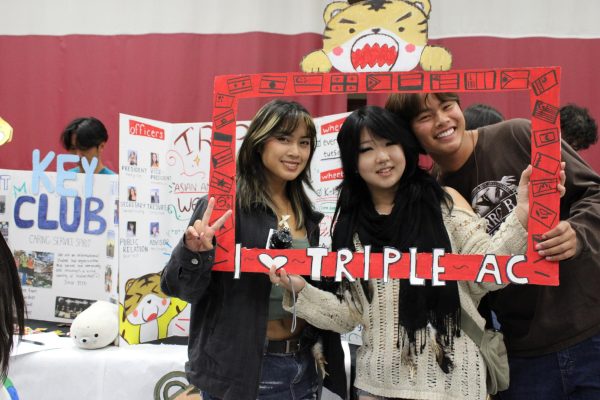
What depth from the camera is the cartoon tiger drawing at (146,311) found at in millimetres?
1903

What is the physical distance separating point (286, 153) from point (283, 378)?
567mm

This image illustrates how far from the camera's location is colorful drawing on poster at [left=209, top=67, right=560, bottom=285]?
1.12m

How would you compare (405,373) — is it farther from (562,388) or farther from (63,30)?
(63,30)

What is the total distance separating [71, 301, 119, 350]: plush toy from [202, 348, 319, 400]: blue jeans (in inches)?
27.9

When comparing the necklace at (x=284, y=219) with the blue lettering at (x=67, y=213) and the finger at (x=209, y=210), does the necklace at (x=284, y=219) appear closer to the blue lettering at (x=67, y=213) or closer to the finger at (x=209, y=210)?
the finger at (x=209, y=210)

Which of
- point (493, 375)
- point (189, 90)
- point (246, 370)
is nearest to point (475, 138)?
point (493, 375)

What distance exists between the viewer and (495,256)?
1.12 metres

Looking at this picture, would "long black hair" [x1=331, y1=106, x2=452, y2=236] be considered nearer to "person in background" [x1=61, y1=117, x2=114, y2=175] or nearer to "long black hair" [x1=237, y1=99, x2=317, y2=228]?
"long black hair" [x1=237, y1=99, x2=317, y2=228]

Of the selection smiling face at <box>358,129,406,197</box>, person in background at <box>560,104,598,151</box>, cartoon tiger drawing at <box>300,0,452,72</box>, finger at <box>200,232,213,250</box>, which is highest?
cartoon tiger drawing at <box>300,0,452,72</box>

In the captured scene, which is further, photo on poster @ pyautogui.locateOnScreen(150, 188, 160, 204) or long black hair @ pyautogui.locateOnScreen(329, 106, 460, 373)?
photo on poster @ pyautogui.locateOnScreen(150, 188, 160, 204)

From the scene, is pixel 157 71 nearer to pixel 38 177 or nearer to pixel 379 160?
pixel 38 177

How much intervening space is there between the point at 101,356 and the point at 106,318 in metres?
0.13

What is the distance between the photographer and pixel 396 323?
47.0 inches

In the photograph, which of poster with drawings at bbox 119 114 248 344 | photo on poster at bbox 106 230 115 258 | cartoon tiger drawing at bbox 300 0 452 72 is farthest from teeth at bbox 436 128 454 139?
photo on poster at bbox 106 230 115 258
